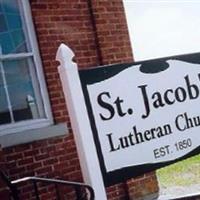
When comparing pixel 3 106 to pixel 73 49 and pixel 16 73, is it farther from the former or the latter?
pixel 73 49

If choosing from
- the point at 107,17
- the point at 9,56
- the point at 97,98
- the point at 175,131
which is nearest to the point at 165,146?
the point at 175,131

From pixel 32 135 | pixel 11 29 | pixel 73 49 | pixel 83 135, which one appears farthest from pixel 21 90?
pixel 83 135

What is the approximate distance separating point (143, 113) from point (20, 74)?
2.14 m

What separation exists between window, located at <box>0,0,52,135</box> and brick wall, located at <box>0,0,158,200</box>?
11cm

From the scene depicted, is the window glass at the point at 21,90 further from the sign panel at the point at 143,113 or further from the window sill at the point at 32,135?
the sign panel at the point at 143,113

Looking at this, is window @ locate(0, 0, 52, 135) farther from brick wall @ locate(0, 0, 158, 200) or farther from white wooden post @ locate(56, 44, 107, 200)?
white wooden post @ locate(56, 44, 107, 200)

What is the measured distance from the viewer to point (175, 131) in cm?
401

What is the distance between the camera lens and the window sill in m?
5.07

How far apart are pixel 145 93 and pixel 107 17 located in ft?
8.68

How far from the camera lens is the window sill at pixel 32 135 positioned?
5.07 meters

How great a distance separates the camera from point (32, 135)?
5.29m

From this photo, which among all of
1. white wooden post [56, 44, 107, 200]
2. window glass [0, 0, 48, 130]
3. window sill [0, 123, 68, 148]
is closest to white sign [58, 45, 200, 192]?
white wooden post [56, 44, 107, 200]

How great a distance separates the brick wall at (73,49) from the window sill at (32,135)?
8 centimetres

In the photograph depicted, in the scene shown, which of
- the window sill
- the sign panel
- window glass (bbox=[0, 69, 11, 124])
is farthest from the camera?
window glass (bbox=[0, 69, 11, 124])
